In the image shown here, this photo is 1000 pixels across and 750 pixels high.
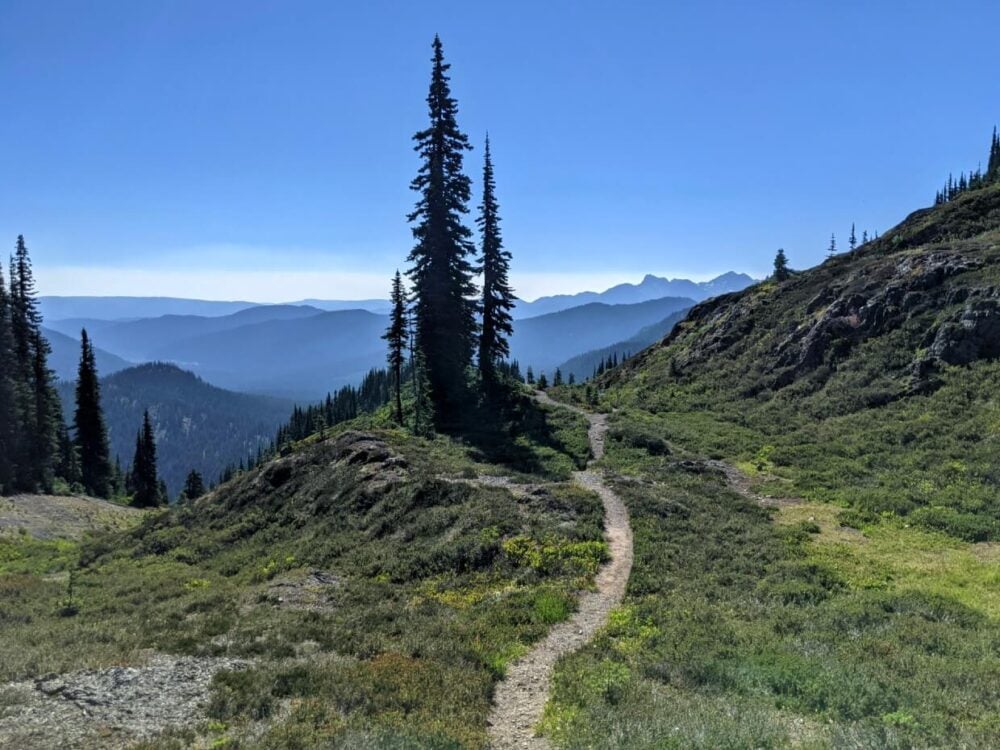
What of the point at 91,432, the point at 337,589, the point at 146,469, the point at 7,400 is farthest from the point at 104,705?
the point at 146,469

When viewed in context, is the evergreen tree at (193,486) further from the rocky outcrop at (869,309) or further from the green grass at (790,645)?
the green grass at (790,645)

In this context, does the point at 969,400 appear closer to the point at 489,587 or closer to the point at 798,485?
the point at 798,485

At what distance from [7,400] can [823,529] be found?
71648 millimetres

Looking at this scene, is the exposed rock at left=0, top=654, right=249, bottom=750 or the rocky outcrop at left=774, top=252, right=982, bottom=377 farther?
the rocky outcrop at left=774, top=252, right=982, bottom=377

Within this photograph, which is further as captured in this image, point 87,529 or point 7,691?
point 87,529

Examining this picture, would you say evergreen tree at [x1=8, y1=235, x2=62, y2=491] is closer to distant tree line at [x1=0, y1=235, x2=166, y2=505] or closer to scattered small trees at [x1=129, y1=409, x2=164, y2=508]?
distant tree line at [x1=0, y1=235, x2=166, y2=505]

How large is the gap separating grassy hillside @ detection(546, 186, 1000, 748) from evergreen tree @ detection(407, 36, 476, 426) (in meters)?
13.7

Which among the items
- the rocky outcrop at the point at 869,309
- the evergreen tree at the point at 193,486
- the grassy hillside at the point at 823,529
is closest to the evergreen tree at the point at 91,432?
the evergreen tree at the point at 193,486

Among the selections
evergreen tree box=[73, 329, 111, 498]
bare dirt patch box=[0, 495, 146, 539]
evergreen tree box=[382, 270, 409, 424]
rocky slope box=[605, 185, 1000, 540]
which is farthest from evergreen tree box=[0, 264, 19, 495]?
rocky slope box=[605, 185, 1000, 540]

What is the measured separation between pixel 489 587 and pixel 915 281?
134ft

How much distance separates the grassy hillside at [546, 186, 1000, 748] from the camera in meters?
9.20

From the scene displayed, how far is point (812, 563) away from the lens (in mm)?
17188

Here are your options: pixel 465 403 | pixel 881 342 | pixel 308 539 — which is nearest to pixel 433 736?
pixel 308 539

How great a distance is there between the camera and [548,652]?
42.3ft
